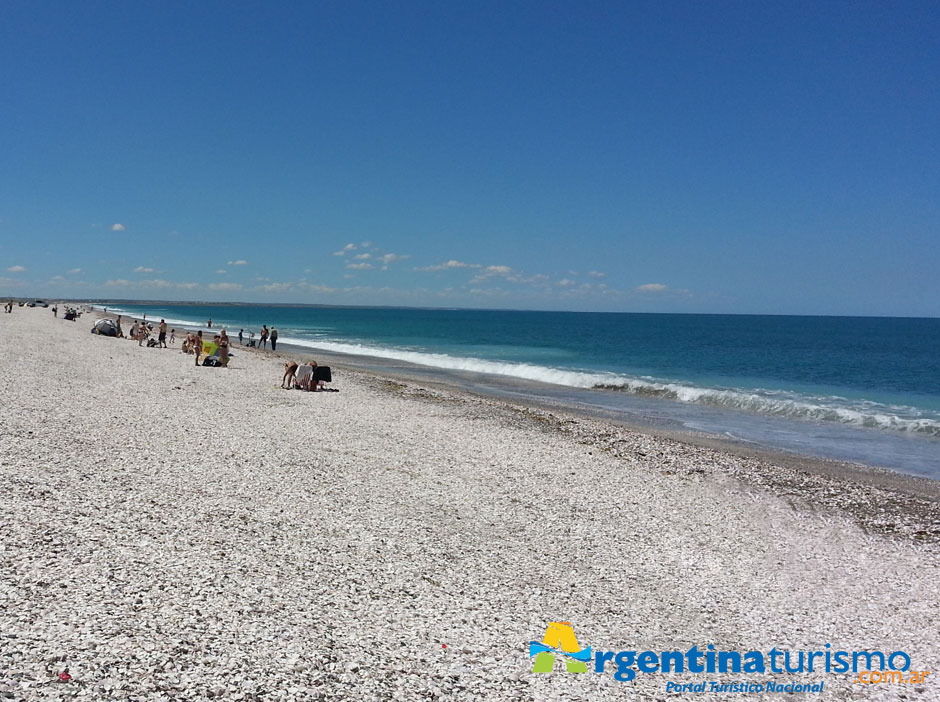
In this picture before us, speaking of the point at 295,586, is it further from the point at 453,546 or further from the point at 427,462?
the point at 427,462

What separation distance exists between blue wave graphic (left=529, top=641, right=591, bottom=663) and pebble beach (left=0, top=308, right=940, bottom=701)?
0.43ft

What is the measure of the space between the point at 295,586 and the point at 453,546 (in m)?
2.23

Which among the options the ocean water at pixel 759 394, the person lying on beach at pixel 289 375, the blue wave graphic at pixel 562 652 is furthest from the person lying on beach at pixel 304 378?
the blue wave graphic at pixel 562 652

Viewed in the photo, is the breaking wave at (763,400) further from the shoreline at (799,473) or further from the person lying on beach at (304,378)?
the person lying on beach at (304,378)

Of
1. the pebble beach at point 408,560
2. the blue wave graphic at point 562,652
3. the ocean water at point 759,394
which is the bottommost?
the blue wave graphic at point 562,652

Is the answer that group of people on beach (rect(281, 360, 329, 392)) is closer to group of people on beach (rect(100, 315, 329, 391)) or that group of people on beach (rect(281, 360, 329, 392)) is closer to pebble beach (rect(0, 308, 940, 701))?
group of people on beach (rect(100, 315, 329, 391))

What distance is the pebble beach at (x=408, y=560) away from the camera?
4.90m

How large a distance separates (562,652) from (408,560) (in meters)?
2.36

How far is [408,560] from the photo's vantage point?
721 centimetres

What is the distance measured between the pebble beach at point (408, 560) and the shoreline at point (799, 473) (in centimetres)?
10

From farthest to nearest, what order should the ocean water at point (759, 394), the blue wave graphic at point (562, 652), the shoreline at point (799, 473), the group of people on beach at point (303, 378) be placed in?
the group of people on beach at point (303, 378) → the ocean water at point (759, 394) → the shoreline at point (799, 473) → the blue wave graphic at point (562, 652)

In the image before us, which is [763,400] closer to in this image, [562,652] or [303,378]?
[303,378]

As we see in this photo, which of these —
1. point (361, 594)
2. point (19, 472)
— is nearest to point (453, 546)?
point (361, 594)

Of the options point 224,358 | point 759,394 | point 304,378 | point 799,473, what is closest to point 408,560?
point 799,473
